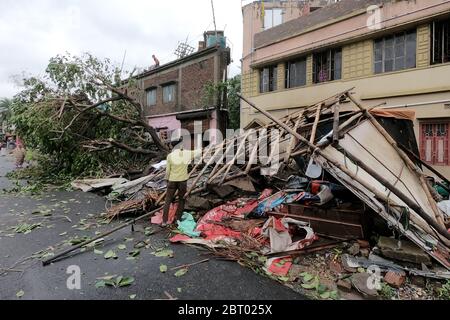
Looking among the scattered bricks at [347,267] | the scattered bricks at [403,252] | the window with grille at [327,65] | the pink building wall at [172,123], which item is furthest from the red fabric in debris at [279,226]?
the pink building wall at [172,123]

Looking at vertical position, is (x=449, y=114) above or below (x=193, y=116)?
below

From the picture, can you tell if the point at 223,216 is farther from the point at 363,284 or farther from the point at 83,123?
the point at 83,123

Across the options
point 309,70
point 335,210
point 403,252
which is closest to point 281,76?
point 309,70

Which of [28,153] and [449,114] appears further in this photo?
[28,153]

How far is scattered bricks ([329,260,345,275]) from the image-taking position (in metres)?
3.46

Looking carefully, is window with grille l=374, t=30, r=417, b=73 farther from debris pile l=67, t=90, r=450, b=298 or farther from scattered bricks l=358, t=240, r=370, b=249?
scattered bricks l=358, t=240, r=370, b=249

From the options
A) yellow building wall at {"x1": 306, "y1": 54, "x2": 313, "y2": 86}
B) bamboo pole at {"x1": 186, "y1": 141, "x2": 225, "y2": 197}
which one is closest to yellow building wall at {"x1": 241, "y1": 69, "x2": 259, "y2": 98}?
yellow building wall at {"x1": 306, "y1": 54, "x2": 313, "y2": 86}

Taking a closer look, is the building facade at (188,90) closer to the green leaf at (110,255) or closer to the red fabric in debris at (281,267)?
the green leaf at (110,255)

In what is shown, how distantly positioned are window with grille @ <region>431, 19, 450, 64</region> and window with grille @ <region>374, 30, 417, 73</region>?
54cm

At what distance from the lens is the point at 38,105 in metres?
9.80

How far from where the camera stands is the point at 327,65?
11781 mm
